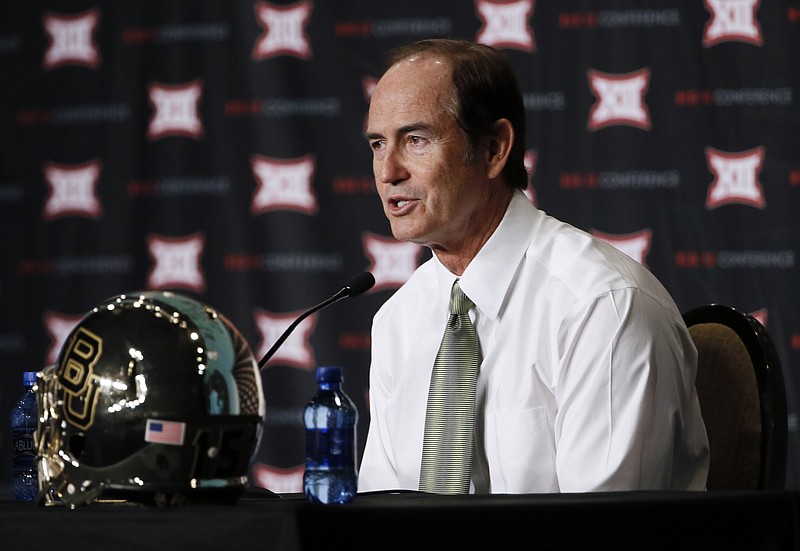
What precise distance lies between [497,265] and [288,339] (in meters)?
2.26

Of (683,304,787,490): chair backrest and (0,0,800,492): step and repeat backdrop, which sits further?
(0,0,800,492): step and repeat backdrop

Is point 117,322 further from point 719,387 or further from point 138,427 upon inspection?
point 719,387

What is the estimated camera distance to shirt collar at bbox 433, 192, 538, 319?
1942mm

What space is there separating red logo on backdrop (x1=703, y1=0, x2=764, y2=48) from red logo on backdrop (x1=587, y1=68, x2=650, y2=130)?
28 centimetres

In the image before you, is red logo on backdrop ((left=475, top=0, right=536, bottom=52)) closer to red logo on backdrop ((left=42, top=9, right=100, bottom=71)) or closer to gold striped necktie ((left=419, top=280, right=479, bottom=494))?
red logo on backdrop ((left=42, top=9, right=100, bottom=71))

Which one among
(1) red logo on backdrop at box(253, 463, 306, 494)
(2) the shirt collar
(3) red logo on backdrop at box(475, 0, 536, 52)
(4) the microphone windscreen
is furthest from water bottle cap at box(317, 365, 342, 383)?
(3) red logo on backdrop at box(475, 0, 536, 52)

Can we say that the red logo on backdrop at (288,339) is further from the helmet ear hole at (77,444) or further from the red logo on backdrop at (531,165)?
the helmet ear hole at (77,444)

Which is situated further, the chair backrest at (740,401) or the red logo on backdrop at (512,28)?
the red logo on backdrop at (512,28)

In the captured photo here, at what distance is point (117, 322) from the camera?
3.95 ft

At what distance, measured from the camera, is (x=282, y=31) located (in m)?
4.25

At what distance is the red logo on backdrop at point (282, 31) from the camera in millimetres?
4238

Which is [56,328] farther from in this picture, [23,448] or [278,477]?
[23,448]

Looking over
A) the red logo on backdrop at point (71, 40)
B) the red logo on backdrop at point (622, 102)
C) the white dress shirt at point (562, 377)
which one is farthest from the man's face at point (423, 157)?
the red logo on backdrop at point (71, 40)

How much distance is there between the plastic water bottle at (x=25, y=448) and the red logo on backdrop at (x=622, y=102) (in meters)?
2.88
